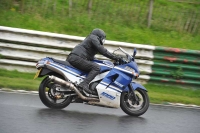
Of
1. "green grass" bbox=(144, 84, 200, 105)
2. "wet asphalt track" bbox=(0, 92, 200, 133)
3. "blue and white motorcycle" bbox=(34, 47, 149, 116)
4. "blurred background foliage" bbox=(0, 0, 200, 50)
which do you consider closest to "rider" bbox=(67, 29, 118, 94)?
"blue and white motorcycle" bbox=(34, 47, 149, 116)

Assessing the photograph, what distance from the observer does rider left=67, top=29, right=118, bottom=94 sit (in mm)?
8562

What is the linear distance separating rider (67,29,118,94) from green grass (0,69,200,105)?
2.13 m

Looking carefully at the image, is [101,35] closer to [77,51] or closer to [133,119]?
[77,51]

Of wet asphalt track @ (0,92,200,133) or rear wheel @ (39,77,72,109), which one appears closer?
wet asphalt track @ (0,92,200,133)

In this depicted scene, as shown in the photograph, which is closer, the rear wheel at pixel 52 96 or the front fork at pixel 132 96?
the rear wheel at pixel 52 96

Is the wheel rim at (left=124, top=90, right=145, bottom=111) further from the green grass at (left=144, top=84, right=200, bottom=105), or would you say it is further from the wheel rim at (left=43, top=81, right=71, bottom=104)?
the green grass at (left=144, top=84, right=200, bottom=105)

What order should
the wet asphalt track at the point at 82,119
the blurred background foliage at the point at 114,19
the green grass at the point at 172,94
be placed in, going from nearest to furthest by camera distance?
the wet asphalt track at the point at 82,119
the green grass at the point at 172,94
the blurred background foliage at the point at 114,19

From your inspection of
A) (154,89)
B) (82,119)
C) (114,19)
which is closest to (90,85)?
(82,119)

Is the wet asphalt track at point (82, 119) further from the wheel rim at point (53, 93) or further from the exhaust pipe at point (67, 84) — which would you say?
the exhaust pipe at point (67, 84)

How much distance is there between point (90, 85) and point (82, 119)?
99 cm

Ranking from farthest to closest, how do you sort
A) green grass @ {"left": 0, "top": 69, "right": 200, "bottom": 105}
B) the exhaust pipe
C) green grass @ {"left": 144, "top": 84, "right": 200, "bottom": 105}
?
1. green grass @ {"left": 144, "top": 84, "right": 200, "bottom": 105}
2. green grass @ {"left": 0, "top": 69, "right": 200, "bottom": 105}
3. the exhaust pipe

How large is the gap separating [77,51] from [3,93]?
6.83 feet

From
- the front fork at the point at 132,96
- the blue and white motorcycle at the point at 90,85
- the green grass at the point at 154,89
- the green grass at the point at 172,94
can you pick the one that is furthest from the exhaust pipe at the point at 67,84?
the green grass at the point at 172,94

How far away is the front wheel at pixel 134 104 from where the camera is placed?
8805 millimetres
